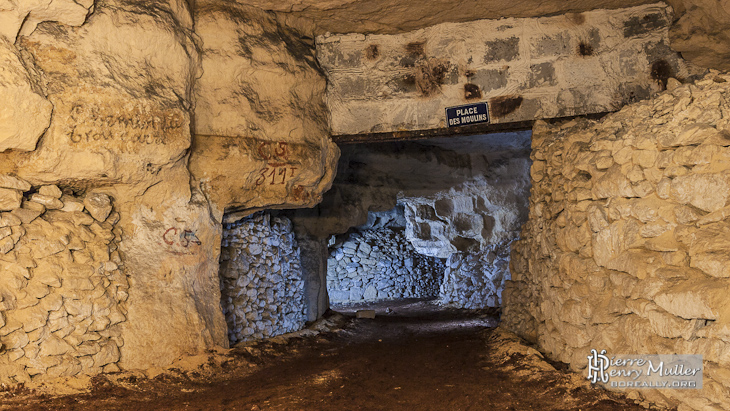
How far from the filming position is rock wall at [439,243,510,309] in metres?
9.56

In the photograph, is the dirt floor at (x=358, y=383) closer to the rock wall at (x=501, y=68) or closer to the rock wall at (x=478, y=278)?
the rock wall at (x=501, y=68)

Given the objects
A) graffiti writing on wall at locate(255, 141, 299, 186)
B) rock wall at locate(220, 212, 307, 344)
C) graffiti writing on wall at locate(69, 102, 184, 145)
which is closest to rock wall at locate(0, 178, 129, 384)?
graffiti writing on wall at locate(69, 102, 184, 145)

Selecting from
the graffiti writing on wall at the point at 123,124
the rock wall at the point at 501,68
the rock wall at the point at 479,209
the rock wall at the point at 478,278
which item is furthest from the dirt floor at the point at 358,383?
the rock wall at the point at 479,209

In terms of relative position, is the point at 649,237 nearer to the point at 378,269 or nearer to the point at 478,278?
the point at 478,278

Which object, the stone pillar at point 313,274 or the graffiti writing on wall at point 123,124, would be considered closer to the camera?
the graffiti writing on wall at point 123,124

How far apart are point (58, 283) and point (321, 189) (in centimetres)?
283

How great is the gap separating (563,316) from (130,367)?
124 inches

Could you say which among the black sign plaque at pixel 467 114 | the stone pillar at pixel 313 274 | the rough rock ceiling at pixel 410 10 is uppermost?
the rough rock ceiling at pixel 410 10

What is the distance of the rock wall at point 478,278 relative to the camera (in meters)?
9.56

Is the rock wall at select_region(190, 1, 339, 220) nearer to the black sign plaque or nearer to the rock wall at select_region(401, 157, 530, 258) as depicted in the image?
the black sign plaque

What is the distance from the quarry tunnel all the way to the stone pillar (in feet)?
2.43

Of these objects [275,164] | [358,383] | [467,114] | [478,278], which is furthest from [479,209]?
[358,383]

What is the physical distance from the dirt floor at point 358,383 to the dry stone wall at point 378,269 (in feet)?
21.3

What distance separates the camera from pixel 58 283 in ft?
11.3
